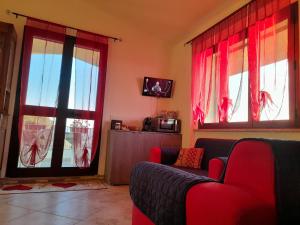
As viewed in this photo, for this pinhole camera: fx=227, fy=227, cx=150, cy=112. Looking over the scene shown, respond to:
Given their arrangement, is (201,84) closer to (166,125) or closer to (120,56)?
(166,125)

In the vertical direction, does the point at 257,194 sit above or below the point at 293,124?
below

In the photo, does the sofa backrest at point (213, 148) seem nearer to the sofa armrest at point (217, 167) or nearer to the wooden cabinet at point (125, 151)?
the sofa armrest at point (217, 167)

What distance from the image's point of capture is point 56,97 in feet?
11.9

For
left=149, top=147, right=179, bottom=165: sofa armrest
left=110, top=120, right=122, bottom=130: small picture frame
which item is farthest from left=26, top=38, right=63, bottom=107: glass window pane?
left=149, top=147, right=179, bottom=165: sofa armrest

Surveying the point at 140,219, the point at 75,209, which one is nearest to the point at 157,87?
the point at 75,209

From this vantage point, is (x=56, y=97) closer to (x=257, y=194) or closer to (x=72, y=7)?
(x=72, y=7)

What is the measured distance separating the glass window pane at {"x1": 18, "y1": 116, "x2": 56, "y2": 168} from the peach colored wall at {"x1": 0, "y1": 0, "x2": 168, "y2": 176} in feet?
2.86

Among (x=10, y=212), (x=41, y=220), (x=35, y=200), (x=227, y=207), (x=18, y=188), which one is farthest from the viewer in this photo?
(x=18, y=188)

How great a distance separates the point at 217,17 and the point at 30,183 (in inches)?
146

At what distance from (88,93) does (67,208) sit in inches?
78.2

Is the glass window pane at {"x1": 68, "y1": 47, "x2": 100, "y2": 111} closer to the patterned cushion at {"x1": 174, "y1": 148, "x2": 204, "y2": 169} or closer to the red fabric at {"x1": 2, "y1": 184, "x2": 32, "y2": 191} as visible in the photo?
the red fabric at {"x1": 2, "y1": 184, "x2": 32, "y2": 191}

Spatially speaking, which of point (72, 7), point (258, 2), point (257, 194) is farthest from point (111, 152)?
point (257, 194)

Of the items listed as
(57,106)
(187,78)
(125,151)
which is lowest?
(125,151)

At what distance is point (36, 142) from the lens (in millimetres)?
3414
